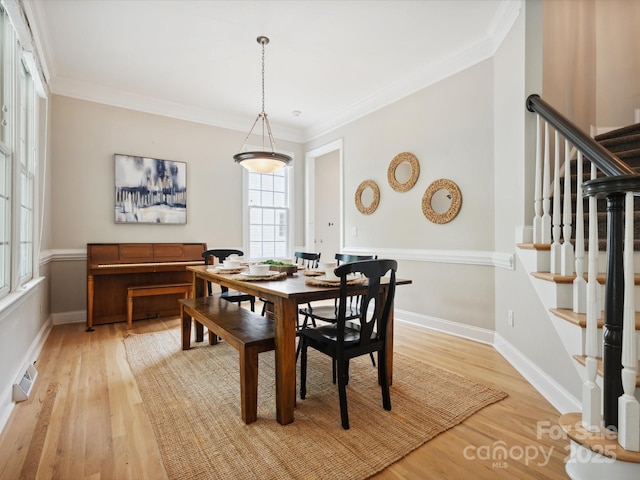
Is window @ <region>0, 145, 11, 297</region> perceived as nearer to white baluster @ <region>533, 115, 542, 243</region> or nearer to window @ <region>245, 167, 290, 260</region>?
window @ <region>245, 167, 290, 260</region>

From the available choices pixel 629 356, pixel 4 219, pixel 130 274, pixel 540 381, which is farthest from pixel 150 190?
pixel 629 356

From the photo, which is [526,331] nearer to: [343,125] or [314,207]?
[343,125]

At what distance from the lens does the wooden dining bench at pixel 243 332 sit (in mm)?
1769

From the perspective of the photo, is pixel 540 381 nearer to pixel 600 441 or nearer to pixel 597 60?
pixel 600 441

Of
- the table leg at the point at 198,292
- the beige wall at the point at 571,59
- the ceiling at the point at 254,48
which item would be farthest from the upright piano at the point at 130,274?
the beige wall at the point at 571,59

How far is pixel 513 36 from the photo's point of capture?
8.62ft

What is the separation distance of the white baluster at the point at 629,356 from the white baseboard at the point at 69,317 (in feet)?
16.0

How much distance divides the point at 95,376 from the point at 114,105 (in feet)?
11.1

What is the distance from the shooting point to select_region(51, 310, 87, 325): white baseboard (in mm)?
3801

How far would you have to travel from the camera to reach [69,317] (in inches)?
153

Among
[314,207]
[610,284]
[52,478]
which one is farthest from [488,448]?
[314,207]

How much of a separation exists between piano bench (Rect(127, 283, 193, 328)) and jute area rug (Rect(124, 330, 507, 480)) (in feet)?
3.93

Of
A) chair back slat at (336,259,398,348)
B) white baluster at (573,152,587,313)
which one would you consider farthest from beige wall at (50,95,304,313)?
white baluster at (573,152,587,313)

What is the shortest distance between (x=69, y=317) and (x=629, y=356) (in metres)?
4.97
